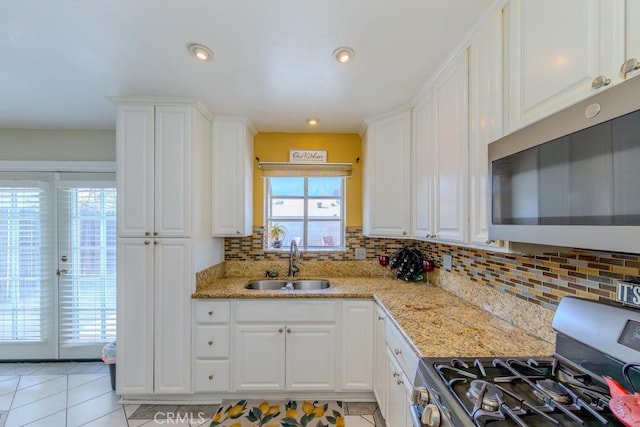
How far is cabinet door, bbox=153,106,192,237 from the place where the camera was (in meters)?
2.13

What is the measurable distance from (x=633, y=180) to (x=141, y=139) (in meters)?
2.64

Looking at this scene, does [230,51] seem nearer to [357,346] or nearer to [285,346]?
[285,346]

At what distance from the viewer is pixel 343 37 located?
1398 millimetres

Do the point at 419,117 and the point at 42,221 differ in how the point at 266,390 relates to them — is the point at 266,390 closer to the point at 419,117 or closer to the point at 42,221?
the point at 419,117

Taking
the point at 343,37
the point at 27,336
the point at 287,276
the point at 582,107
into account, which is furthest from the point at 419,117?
the point at 27,336

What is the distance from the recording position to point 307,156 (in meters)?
2.88

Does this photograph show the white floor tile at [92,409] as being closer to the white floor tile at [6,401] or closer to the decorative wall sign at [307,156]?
the white floor tile at [6,401]

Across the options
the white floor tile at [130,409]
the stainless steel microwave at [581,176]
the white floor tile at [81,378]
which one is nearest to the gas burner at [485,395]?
the stainless steel microwave at [581,176]

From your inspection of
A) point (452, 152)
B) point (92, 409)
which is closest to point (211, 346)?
point (92, 409)

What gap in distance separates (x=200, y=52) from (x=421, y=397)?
1.94 meters

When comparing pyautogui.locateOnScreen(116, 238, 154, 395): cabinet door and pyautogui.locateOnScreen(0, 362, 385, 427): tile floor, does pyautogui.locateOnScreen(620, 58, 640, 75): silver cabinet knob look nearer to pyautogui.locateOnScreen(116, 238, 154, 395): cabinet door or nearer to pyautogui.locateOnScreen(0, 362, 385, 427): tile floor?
pyautogui.locateOnScreen(0, 362, 385, 427): tile floor

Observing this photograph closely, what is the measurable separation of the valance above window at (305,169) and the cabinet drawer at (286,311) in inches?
52.2

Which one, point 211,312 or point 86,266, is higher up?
point 86,266

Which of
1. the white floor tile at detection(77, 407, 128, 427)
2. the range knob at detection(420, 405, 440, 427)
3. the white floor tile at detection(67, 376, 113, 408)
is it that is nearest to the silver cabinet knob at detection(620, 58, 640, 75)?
the range knob at detection(420, 405, 440, 427)
